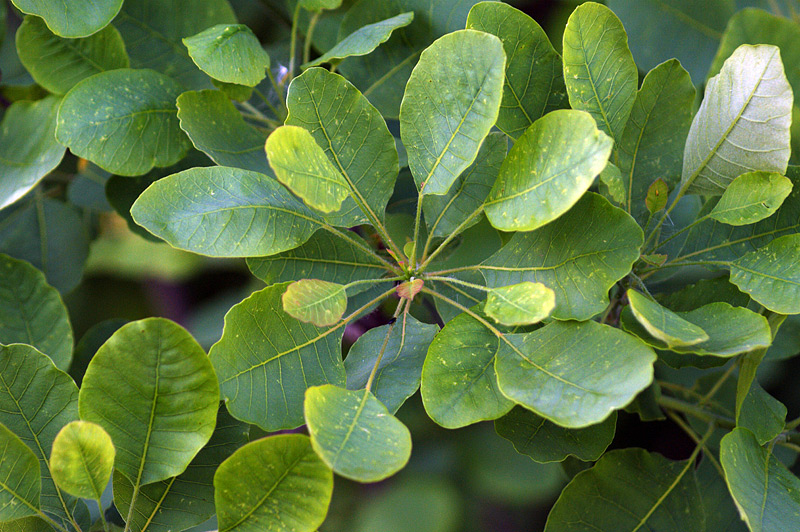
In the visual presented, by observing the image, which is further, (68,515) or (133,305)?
(133,305)

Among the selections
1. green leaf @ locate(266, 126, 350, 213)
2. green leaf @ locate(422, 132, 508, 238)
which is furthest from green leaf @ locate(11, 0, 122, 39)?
Answer: green leaf @ locate(422, 132, 508, 238)

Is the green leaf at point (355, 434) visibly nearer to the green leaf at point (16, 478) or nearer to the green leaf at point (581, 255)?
the green leaf at point (581, 255)

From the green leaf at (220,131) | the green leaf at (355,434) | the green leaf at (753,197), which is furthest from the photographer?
the green leaf at (220,131)

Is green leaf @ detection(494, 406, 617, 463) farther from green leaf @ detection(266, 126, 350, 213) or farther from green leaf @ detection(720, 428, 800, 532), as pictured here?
green leaf @ detection(266, 126, 350, 213)

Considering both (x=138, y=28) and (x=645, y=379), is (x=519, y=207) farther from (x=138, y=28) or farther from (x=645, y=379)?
(x=138, y=28)

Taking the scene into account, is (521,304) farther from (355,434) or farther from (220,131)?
(220,131)

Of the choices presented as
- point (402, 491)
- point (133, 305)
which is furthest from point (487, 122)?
point (133, 305)

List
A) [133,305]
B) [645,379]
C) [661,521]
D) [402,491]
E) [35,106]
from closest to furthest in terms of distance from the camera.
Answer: [645,379]
[661,521]
[35,106]
[402,491]
[133,305]

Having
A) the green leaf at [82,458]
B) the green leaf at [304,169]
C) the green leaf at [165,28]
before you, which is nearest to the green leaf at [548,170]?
the green leaf at [304,169]
